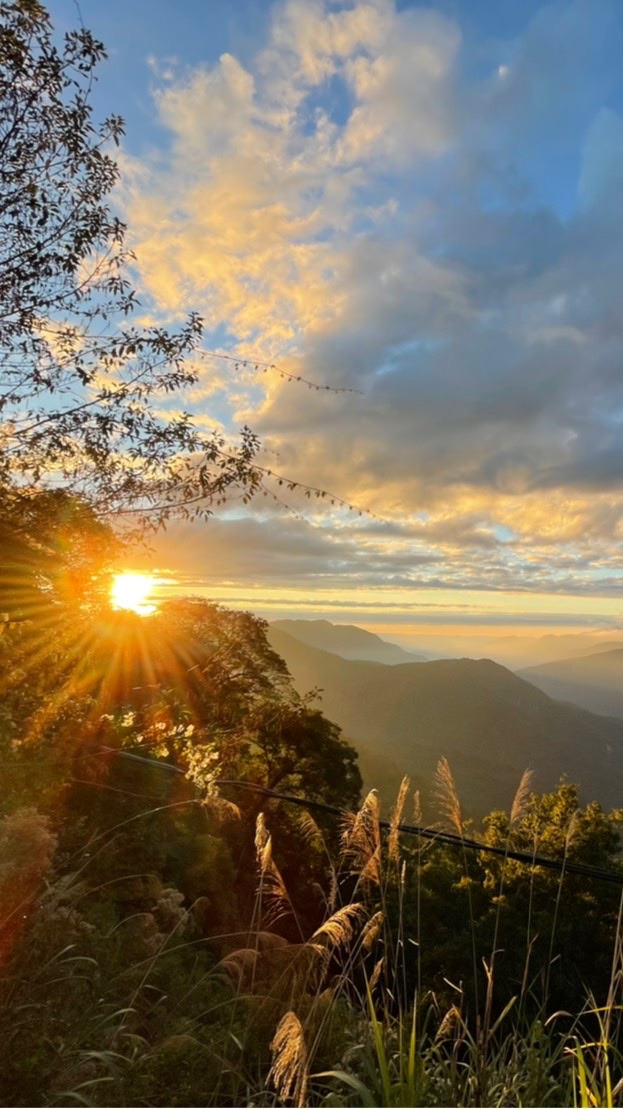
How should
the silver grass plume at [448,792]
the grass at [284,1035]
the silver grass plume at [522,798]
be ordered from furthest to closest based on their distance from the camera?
1. the silver grass plume at [522,798]
2. the silver grass plume at [448,792]
3. the grass at [284,1035]

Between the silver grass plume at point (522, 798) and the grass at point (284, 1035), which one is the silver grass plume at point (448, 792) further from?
the silver grass plume at point (522, 798)

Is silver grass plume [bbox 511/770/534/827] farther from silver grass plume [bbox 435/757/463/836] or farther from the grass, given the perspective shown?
silver grass plume [bbox 435/757/463/836]

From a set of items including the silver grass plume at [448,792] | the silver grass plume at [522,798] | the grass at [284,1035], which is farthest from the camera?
the silver grass plume at [522,798]

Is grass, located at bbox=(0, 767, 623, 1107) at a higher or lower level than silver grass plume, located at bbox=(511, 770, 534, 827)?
lower

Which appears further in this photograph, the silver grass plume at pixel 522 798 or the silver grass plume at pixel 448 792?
the silver grass plume at pixel 522 798

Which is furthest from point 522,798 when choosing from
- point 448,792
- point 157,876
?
point 157,876

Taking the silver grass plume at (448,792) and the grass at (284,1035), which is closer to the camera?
the grass at (284,1035)

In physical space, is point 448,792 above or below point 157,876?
above

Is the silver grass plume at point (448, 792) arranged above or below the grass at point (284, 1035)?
above

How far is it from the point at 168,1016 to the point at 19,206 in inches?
255

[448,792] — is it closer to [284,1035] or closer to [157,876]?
[284,1035]

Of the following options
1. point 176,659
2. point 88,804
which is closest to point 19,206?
point 176,659

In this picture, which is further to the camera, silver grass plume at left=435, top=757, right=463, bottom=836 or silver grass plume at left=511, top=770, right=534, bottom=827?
silver grass plume at left=511, top=770, right=534, bottom=827

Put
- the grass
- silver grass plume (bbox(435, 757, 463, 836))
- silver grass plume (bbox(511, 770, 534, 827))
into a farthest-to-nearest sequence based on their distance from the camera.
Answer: silver grass plume (bbox(511, 770, 534, 827)) → silver grass plume (bbox(435, 757, 463, 836)) → the grass
